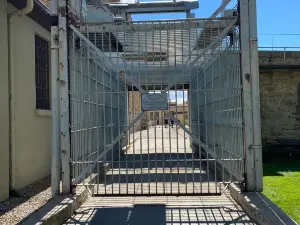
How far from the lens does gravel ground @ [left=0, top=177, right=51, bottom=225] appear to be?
5.12 m

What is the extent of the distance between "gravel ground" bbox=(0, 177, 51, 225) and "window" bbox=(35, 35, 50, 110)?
2.04 m

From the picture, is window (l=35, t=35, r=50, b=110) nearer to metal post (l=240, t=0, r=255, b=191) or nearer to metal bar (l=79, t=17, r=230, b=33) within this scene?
metal bar (l=79, t=17, r=230, b=33)

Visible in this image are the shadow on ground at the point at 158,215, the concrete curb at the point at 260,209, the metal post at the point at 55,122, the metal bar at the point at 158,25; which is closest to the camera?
the concrete curb at the point at 260,209

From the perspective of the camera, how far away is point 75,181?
623 cm

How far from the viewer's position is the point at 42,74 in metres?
8.77

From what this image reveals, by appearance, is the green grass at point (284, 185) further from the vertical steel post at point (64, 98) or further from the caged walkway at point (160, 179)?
the vertical steel post at point (64, 98)

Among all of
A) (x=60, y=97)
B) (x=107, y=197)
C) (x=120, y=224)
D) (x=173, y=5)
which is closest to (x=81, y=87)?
(x=60, y=97)

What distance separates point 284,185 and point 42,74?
6.10m

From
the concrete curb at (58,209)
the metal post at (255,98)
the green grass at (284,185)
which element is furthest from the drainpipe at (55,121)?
the green grass at (284,185)

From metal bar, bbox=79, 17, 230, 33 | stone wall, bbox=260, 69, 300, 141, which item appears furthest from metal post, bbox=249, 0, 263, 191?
stone wall, bbox=260, 69, 300, 141

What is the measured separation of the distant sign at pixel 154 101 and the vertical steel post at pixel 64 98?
4.41 ft

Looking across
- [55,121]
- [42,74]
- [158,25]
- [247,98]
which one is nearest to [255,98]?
[247,98]

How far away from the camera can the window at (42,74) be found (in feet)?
27.8

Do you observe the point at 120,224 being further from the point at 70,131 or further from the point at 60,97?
the point at 60,97
